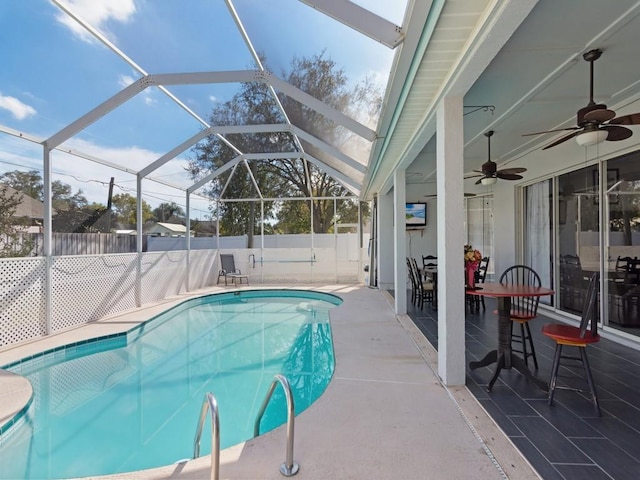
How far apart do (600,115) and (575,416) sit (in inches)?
96.8

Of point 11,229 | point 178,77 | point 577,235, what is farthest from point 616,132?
point 11,229

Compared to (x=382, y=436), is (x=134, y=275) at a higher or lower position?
higher

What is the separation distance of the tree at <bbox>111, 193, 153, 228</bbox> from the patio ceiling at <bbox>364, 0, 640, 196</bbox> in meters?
5.54

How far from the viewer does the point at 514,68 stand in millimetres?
3129

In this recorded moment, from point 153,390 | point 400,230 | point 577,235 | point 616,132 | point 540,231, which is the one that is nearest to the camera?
point 616,132

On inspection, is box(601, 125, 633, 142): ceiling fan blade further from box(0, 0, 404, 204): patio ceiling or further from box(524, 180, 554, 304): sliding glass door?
box(524, 180, 554, 304): sliding glass door

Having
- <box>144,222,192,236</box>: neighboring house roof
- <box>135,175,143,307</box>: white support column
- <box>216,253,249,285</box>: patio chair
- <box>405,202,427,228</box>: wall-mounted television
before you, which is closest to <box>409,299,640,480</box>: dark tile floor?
<box>405,202,427,228</box>: wall-mounted television

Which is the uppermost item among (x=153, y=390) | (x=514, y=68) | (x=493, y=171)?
(x=514, y=68)

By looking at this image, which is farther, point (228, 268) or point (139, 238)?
point (228, 268)

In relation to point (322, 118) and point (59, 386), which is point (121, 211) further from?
point (322, 118)

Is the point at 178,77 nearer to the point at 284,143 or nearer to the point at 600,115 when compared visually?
the point at 284,143

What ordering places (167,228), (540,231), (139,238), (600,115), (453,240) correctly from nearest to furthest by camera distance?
(600,115) < (453,240) < (540,231) < (139,238) < (167,228)

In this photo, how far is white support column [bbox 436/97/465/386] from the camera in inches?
120

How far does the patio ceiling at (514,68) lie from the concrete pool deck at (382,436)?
2583 mm
